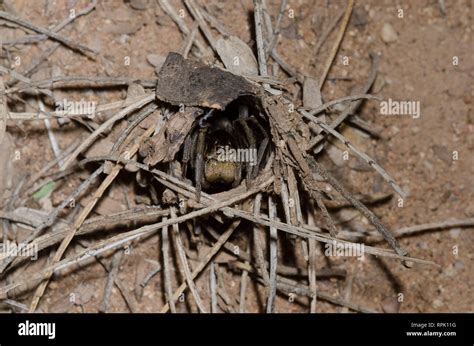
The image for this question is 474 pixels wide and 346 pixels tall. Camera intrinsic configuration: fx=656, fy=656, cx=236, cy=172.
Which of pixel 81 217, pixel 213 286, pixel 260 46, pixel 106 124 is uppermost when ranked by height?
pixel 260 46

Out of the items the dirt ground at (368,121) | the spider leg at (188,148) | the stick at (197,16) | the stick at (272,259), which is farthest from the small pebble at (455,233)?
the stick at (197,16)

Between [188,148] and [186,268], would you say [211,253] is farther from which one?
[188,148]

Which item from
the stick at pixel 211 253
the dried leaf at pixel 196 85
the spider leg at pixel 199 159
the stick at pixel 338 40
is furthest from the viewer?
the stick at pixel 338 40

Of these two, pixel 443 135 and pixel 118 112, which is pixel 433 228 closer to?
pixel 443 135

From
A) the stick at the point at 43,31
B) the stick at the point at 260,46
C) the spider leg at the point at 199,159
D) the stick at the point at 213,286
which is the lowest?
the stick at the point at 213,286

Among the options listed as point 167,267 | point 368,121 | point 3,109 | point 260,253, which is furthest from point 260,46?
point 3,109

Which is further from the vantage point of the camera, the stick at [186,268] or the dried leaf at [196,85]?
the stick at [186,268]

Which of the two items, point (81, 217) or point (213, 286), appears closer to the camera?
point (81, 217)

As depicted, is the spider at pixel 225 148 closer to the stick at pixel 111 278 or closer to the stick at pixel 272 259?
the stick at pixel 272 259
